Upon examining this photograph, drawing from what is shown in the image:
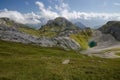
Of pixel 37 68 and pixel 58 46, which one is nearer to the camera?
pixel 37 68

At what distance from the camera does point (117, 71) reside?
44.9 m

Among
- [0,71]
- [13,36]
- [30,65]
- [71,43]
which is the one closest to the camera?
[0,71]

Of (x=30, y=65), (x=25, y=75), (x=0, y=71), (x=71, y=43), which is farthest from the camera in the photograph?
(x=71, y=43)

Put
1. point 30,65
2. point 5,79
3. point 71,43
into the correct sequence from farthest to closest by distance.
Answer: point 71,43, point 30,65, point 5,79

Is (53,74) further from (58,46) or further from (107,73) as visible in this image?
(58,46)

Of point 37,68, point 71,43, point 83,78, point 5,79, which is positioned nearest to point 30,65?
point 37,68

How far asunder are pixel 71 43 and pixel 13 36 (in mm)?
58394

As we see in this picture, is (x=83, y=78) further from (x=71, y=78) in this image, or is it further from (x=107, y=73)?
(x=107, y=73)

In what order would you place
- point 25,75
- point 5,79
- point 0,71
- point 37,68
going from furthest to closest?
point 37,68 < point 0,71 < point 25,75 < point 5,79

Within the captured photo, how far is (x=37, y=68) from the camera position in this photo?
157 feet

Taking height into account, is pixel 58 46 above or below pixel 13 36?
below

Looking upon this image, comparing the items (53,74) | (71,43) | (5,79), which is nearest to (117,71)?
(53,74)

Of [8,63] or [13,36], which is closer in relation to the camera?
[8,63]

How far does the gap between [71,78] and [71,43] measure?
136 metres
